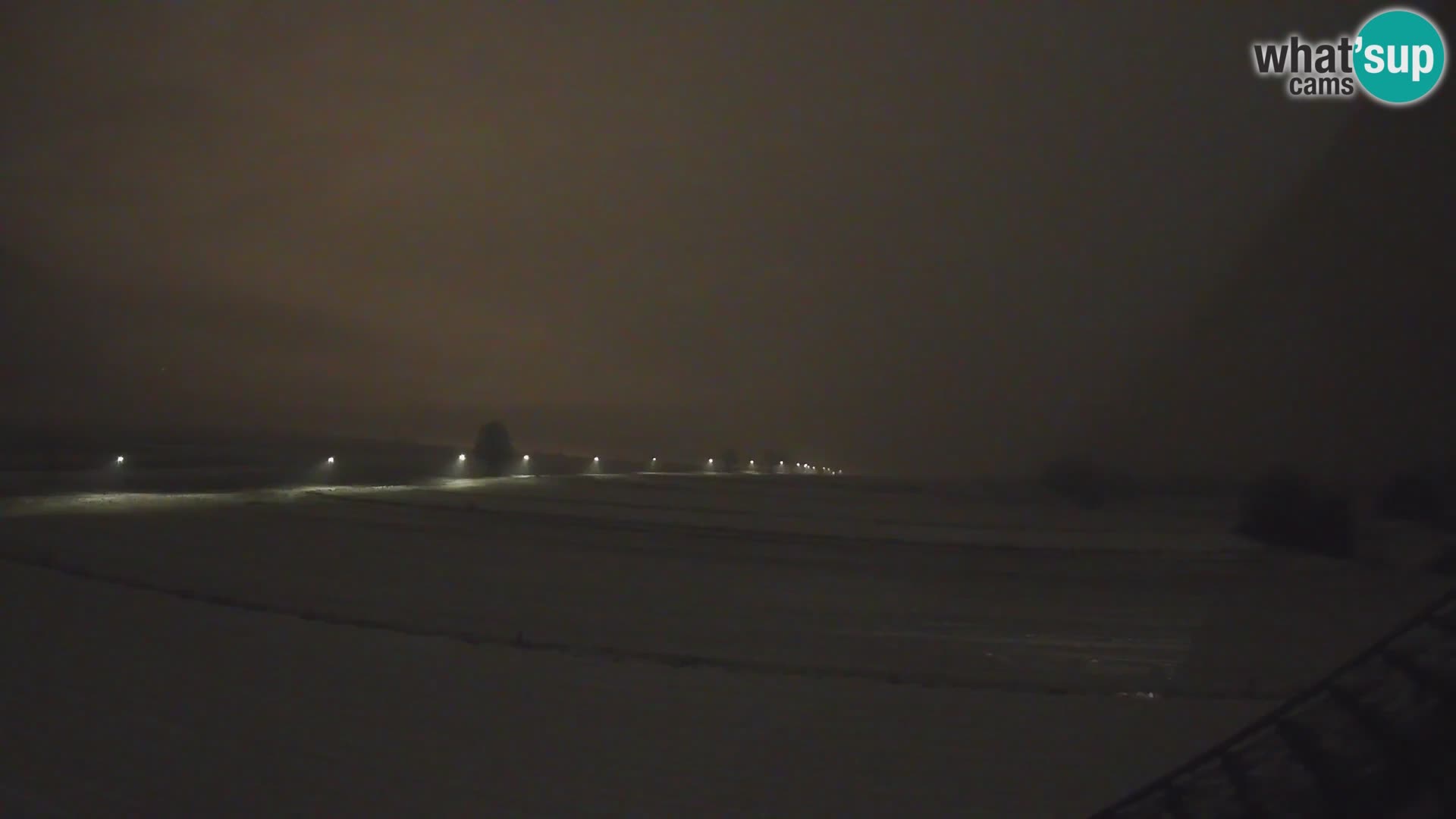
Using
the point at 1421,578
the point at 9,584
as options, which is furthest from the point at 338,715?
the point at 1421,578

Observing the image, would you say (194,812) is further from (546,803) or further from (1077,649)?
(1077,649)

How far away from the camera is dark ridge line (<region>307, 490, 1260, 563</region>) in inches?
701

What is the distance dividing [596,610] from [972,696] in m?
4.92

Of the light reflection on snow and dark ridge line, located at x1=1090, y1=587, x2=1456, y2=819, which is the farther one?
the light reflection on snow

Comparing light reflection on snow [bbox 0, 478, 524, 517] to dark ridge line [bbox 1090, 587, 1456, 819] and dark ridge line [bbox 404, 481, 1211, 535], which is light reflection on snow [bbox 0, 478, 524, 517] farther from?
dark ridge line [bbox 1090, 587, 1456, 819]

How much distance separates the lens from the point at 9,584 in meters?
10.2

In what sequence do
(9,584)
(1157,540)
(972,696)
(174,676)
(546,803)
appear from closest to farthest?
(546,803)
(174,676)
(972,696)
(9,584)
(1157,540)

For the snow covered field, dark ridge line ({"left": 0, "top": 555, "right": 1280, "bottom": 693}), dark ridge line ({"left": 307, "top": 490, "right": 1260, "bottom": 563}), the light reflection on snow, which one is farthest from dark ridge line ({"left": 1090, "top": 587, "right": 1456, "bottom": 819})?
the light reflection on snow

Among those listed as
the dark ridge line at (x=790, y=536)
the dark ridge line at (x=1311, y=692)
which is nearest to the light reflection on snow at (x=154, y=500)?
the dark ridge line at (x=790, y=536)

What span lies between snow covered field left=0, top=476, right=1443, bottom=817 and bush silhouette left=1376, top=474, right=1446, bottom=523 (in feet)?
15.7

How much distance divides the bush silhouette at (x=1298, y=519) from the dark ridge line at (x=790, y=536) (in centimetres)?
147

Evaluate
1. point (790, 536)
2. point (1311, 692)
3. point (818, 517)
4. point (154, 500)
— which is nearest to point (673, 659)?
point (1311, 692)

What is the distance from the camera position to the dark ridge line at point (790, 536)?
17797 millimetres

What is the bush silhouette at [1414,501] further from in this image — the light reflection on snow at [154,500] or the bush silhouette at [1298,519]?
the light reflection on snow at [154,500]
